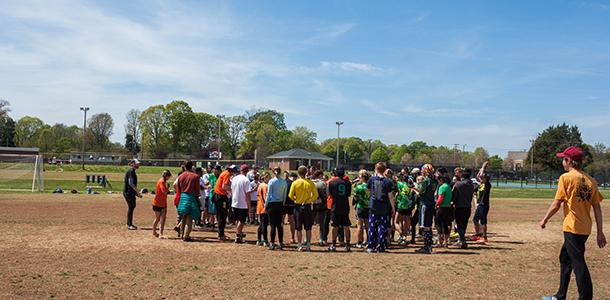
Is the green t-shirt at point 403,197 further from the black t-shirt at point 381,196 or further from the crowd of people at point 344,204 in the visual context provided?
the black t-shirt at point 381,196

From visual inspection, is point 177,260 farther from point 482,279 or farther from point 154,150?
point 154,150

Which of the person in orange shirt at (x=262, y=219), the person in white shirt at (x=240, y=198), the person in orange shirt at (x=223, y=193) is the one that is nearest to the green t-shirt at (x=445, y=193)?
the person in orange shirt at (x=262, y=219)

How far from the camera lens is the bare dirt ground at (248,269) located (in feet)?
23.8

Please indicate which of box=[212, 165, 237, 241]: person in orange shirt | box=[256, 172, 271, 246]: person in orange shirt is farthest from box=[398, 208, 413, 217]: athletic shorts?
box=[212, 165, 237, 241]: person in orange shirt

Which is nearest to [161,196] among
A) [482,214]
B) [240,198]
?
[240,198]

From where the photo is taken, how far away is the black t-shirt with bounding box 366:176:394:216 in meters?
10.7

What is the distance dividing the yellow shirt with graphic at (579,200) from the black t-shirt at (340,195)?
5.45 meters

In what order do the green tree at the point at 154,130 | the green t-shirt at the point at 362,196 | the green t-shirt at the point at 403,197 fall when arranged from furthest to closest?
the green tree at the point at 154,130 < the green t-shirt at the point at 403,197 < the green t-shirt at the point at 362,196

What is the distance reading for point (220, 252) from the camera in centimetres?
1048

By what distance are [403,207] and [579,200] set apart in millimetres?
6269

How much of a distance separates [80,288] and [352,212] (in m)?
15.2

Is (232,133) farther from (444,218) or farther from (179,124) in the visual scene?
(444,218)

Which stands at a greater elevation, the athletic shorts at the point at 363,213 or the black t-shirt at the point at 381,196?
the black t-shirt at the point at 381,196

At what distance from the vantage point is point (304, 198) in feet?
36.2
